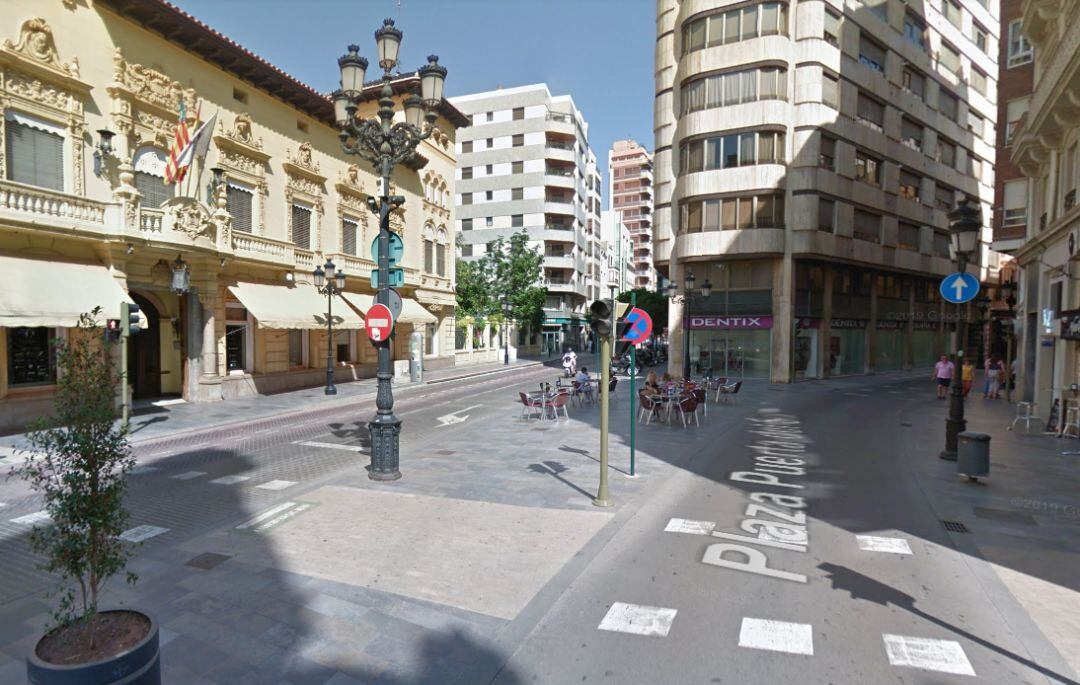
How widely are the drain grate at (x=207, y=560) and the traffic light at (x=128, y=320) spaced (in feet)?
28.9

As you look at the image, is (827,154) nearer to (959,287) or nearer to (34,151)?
(959,287)

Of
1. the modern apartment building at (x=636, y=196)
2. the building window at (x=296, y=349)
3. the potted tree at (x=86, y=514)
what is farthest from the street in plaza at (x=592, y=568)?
the modern apartment building at (x=636, y=196)

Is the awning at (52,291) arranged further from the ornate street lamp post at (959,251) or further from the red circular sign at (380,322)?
the ornate street lamp post at (959,251)

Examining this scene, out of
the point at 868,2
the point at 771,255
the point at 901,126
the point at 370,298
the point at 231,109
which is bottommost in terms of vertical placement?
the point at 370,298

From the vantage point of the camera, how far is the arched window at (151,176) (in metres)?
17.2

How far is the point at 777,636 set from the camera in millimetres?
4625

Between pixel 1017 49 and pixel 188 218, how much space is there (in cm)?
3605

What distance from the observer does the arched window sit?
17188 mm

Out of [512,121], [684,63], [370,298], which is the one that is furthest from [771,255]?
[512,121]

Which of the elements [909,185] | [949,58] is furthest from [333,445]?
[949,58]

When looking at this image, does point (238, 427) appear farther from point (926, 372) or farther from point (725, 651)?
point (926, 372)

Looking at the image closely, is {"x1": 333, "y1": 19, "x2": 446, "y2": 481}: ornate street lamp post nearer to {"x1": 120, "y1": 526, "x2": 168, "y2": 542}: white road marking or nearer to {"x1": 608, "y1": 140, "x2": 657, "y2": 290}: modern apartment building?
{"x1": 120, "y1": 526, "x2": 168, "y2": 542}: white road marking

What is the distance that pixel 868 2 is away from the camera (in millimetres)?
31562

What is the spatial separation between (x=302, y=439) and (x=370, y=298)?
15.8m
